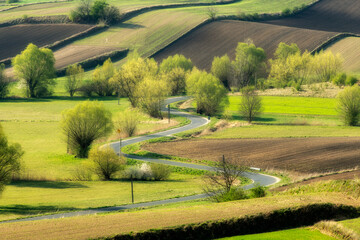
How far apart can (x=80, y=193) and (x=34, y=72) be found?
80.2 meters

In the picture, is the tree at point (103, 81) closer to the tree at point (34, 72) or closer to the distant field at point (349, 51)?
the tree at point (34, 72)

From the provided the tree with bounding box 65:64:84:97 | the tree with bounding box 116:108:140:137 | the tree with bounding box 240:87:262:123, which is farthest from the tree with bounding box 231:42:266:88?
the tree with bounding box 116:108:140:137

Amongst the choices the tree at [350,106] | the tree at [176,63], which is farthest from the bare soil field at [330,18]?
the tree at [350,106]

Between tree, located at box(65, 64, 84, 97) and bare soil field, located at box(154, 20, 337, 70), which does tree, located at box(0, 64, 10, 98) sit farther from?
bare soil field, located at box(154, 20, 337, 70)

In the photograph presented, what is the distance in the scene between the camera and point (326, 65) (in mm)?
130250

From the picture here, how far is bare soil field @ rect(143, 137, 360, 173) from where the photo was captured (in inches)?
2341

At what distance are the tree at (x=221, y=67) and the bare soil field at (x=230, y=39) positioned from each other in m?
5.10

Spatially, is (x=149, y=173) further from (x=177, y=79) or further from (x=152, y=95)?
(x=177, y=79)

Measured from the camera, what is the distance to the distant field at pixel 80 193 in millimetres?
45094

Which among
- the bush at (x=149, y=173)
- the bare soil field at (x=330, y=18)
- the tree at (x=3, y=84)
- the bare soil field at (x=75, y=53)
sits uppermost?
the bare soil field at (x=330, y=18)

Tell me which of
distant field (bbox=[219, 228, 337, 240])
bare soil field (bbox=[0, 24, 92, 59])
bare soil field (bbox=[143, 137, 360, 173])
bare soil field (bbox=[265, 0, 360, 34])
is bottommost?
bare soil field (bbox=[143, 137, 360, 173])

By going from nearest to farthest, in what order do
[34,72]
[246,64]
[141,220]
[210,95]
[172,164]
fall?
1. [141,220]
2. [172,164]
3. [210,95]
4. [34,72]
5. [246,64]

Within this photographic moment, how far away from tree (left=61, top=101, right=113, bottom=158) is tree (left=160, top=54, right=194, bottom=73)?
207 feet

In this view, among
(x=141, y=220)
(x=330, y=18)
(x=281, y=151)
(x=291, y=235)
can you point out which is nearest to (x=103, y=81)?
(x=281, y=151)
